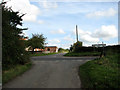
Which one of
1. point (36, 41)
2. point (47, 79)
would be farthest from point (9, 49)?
point (36, 41)

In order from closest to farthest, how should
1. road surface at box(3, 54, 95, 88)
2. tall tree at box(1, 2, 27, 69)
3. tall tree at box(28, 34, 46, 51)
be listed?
1. road surface at box(3, 54, 95, 88)
2. tall tree at box(1, 2, 27, 69)
3. tall tree at box(28, 34, 46, 51)

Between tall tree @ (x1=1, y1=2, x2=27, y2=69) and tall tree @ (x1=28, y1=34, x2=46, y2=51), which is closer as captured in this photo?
tall tree @ (x1=1, y1=2, x2=27, y2=69)

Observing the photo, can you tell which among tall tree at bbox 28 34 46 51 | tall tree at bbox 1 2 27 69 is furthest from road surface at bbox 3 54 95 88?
tall tree at bbox 28 34 46 51

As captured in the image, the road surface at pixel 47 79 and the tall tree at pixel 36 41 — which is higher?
the tall tree at pixel 36 41

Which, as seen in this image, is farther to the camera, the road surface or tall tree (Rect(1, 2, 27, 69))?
tall tree (Rect(1, 2, 27, 69))

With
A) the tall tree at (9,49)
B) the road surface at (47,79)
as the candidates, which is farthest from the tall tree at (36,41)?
the road surface at (47,79)

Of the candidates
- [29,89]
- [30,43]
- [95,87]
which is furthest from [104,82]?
[30,43]

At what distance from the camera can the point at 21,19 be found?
12.6m

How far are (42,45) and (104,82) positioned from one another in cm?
3172

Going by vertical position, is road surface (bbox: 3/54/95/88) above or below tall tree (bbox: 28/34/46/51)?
below

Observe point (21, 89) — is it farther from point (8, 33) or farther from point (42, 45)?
point (42, 45)

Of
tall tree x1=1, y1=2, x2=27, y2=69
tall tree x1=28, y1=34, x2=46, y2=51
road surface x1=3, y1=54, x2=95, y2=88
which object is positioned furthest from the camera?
tall tree x1=28, y1=34, x2=46, y2=51

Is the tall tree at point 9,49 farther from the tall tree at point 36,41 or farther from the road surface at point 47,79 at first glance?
the tall tree at point 36,41

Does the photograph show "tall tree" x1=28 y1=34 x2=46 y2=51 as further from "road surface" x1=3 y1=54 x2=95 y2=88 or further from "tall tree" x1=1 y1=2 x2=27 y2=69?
"road surface" x1=3 y1=54 x2=95 y2=88
